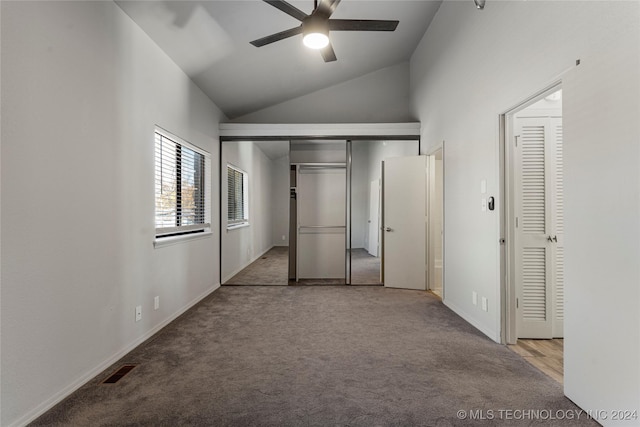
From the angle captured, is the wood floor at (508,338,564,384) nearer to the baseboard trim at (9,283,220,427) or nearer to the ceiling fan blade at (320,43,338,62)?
the ceiling fan blade at (320,43,338,62)

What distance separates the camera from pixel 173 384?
6.88 ft

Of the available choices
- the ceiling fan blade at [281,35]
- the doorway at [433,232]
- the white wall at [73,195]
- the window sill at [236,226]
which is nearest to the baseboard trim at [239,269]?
the window sill at [236,226]

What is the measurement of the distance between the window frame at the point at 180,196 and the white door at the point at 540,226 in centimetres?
331

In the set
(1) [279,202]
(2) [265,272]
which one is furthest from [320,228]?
(1) [279,202]

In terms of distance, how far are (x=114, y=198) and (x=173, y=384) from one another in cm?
141

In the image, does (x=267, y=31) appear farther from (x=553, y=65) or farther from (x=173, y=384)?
(x=173, y=384)

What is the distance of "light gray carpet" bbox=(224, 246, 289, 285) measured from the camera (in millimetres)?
5230

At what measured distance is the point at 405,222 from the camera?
15.5 feet

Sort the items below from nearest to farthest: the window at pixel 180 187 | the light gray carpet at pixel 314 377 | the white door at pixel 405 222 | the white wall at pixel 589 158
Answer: the white wall at pixel 589 158 < the light gray carpet at pixel 314 377 < the window at pixel 180 187 < the white door at pixel 405 222

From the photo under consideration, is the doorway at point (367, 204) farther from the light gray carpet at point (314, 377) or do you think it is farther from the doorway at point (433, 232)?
the light gray carpet at point (314, 377)

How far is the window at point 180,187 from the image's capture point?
3.26 meters

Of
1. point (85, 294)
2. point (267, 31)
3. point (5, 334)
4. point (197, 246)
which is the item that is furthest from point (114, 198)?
point (267, 31)

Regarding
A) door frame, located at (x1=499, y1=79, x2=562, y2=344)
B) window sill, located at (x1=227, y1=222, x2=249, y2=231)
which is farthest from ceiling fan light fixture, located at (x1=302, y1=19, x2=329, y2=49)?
window sill, located at (x1=227, y1=222, x2=249, y2=231)

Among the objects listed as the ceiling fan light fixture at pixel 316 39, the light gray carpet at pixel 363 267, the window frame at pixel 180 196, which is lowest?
the light gray carpet at pixel 363 267
